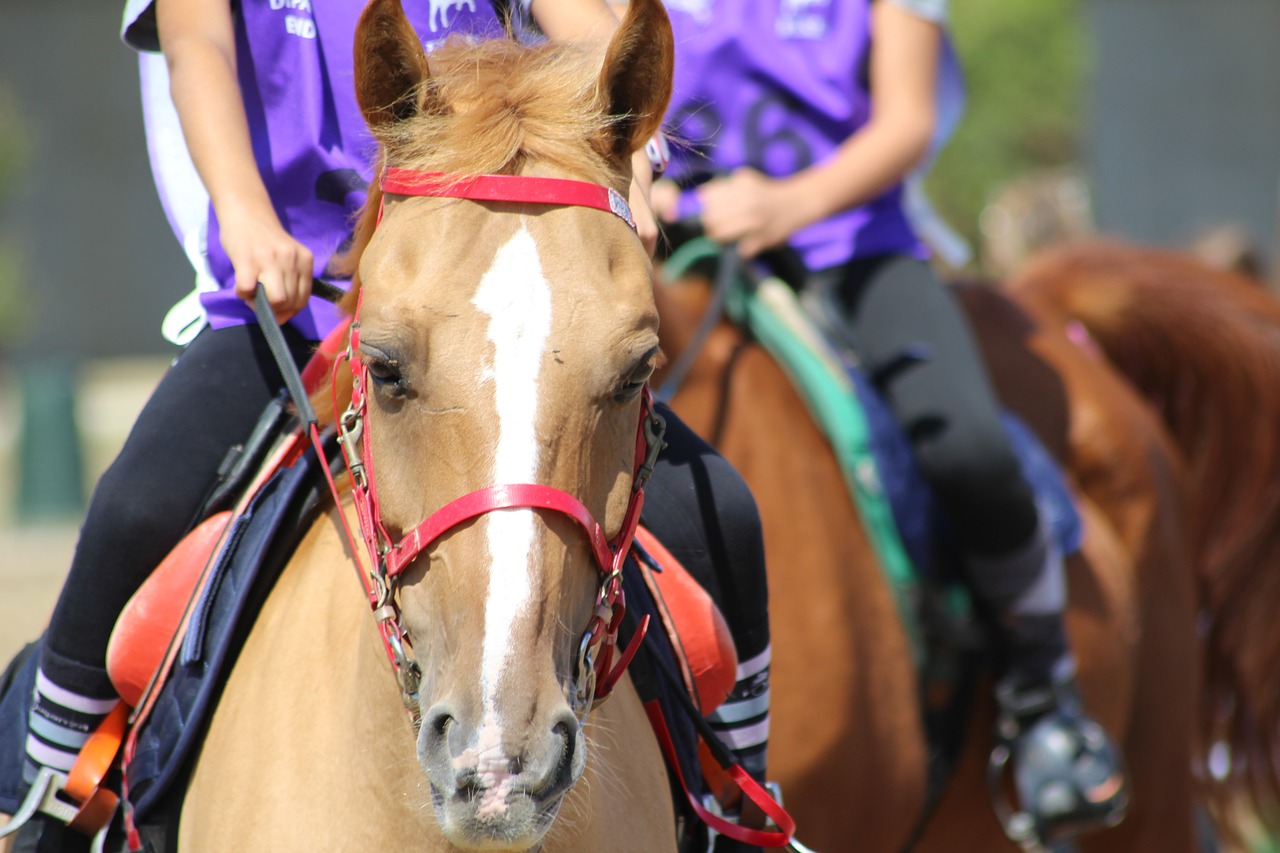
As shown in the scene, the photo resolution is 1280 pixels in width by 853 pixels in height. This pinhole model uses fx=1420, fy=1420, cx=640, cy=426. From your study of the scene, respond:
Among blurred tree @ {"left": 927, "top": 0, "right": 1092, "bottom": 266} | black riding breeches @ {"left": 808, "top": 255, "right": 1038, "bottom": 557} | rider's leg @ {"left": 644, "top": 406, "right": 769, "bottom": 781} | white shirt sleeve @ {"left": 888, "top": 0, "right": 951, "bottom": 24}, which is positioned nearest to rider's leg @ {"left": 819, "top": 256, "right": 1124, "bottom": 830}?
black riding breeches @ {"left": 808, "top": 255, "right": 1038, "bottom": 557}

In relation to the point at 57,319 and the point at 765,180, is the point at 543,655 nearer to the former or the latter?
the point at 765,180

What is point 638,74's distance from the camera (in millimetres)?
1794

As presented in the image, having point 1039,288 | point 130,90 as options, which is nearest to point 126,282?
point 130,90

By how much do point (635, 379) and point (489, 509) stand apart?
0.25 meters

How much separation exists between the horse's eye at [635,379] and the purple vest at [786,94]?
1828mm

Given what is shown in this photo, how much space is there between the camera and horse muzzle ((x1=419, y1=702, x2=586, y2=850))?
148cm

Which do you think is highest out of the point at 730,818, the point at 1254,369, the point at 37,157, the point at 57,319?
the point at 730,818

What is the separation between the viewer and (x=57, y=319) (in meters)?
21.0

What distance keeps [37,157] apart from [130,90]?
1.68 m

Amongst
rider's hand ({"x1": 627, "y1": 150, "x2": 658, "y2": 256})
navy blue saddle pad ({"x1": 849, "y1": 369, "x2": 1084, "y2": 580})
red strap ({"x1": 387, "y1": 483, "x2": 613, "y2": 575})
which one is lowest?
navy blue saddle pad ({"x1": 849, "y1": 369, "x2": 1084, "y2": 580})

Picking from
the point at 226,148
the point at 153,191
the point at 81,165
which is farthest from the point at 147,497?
the point at 81,165

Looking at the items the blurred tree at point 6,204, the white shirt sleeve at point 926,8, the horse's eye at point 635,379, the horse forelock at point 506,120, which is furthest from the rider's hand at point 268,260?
the blurred tree at point 6,204

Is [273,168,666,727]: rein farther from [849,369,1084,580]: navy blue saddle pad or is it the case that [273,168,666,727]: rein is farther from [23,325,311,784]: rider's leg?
[849,369,1084,580]: navy blue saddle pad

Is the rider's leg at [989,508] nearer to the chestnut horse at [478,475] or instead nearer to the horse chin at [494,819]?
the chestnut horse at [478,475]
